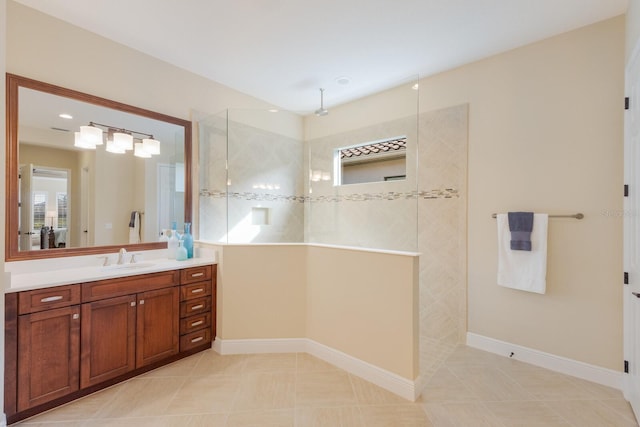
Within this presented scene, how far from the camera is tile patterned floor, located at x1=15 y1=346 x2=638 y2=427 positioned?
5.95ft

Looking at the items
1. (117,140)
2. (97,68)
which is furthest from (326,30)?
(117,140)

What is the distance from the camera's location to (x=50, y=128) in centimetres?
223

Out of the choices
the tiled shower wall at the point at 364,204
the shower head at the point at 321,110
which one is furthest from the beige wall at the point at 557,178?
the shower head at the point at 321,110

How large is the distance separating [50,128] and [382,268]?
2819mm

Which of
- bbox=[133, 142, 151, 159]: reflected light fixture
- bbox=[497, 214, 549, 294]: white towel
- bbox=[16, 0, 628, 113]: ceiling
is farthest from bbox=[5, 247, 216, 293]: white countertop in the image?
bbox=[497, 214, 549, 294]: white towel

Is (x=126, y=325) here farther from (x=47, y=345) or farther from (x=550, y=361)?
(x=550, y=361)

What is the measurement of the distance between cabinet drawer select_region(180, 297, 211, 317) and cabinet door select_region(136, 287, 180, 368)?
6 cm

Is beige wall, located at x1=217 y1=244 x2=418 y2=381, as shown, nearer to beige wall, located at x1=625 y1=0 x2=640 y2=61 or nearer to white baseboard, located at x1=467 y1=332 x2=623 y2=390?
white baseboard, located at x1=467 y1=332 x2=623 y2=390

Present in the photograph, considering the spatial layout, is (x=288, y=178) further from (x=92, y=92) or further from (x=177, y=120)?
(x=92, y=92)

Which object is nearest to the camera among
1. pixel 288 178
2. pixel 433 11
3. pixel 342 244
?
pixel 433 11

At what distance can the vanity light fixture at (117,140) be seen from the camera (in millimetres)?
2412

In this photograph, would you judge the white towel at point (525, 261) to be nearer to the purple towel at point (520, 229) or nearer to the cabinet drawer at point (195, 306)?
the purple towel at point (520, 229)

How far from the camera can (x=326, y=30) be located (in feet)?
7.76

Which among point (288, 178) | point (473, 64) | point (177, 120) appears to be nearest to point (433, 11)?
point (473, 64)
